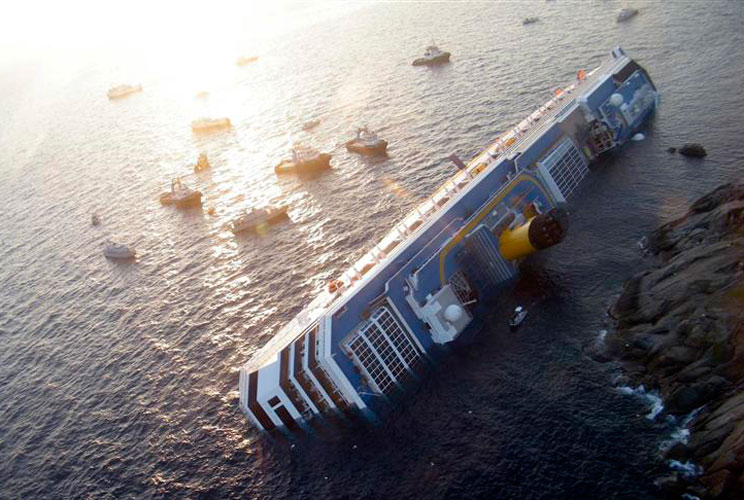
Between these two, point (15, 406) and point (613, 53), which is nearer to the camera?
point (15, 406)

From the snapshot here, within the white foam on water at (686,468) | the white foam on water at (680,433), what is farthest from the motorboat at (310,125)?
the white foam on water at (686,468)

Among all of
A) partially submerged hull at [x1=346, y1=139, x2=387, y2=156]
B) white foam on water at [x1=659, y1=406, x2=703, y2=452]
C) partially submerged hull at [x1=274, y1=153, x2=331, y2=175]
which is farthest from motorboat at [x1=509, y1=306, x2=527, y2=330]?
partially submerged hull at [x1=274, y1=153, x2=331, y2=175]

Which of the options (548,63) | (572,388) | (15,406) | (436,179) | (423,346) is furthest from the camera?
(548,63)

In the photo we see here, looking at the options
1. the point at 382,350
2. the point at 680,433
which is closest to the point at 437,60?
the point at 382,350

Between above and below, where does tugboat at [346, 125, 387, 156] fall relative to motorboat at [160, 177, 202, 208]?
below

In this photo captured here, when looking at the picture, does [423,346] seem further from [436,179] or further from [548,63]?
[548,63]

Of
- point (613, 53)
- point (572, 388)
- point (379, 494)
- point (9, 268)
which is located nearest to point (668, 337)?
point (572, 388)

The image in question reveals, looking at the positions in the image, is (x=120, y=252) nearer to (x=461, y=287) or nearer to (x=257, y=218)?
(x=257, y=218)

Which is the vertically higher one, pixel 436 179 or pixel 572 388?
pixel 436 179

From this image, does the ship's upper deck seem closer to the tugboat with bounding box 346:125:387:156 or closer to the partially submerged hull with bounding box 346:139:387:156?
the partially submerged hull with bounding box 346:139:387:156
